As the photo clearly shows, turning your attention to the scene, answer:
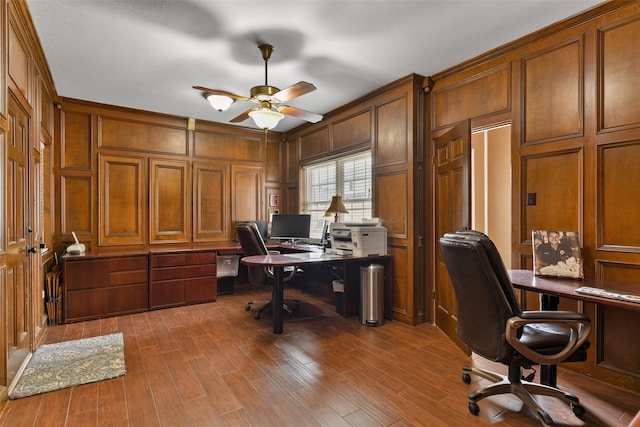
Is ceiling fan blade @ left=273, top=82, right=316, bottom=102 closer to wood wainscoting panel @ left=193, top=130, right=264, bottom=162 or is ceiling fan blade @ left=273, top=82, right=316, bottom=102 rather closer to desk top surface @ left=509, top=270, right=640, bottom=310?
desk top surface @ left=509, top=270, right=640, bottom=310

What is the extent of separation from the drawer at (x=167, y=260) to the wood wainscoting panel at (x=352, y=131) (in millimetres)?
2640

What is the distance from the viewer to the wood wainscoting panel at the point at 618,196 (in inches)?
93.7

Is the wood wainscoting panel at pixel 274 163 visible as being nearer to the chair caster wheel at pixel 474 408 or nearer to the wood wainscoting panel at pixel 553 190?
the wood wainscoting panel at pixel 553 190

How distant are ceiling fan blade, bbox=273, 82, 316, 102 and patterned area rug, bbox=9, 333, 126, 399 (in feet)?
8.55

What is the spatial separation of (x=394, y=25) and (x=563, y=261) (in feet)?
7.43

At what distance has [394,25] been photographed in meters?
2.74

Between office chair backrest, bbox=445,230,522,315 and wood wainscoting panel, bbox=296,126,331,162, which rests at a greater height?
wood wainscoting panel, bbox=296,126,331,162

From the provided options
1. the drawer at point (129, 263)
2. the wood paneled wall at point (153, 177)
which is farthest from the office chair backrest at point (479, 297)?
the wood paneled wall at point (153, 177)

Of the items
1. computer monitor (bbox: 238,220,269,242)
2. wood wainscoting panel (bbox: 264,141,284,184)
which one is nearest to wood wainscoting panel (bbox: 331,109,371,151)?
wood wainscoting panel (bbox: 264,141,284,184)

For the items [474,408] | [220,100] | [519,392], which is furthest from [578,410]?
[220,100]

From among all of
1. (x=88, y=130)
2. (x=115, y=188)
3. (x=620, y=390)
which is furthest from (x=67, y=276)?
(x=620, y=390)

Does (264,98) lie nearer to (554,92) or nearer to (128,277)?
(554,92)

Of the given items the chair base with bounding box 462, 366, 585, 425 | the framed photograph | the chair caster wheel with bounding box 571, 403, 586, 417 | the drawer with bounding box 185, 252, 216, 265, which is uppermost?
the framed photograph

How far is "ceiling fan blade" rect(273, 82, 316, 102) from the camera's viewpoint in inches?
109
